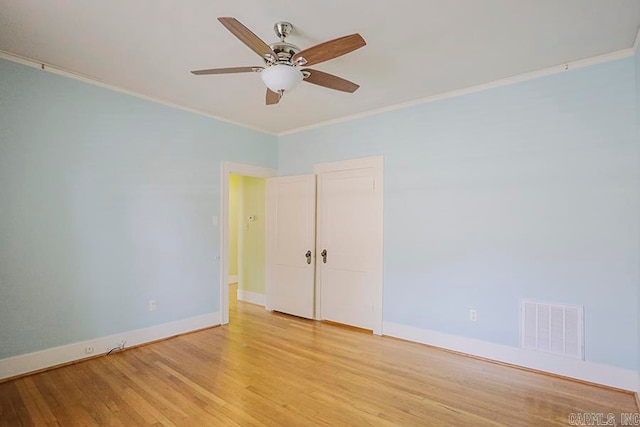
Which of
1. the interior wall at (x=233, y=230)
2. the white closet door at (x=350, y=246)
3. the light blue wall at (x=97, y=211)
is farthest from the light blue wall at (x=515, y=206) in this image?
the interior wall at (x=233, y=230)

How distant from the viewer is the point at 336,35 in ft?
7.94

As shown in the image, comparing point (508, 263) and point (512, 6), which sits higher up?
point (512, 6)

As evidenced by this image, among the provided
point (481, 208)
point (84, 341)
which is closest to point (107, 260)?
point (84, 341)

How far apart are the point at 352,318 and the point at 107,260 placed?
9.56ft

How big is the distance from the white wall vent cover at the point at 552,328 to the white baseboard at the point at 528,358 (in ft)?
0.24

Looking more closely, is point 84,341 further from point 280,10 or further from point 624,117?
point 624,117

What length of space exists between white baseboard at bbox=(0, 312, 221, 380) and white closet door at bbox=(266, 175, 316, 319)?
3.41 feet

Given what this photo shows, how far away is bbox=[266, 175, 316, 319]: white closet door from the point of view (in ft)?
15.1

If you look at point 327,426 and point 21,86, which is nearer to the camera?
point 327,426

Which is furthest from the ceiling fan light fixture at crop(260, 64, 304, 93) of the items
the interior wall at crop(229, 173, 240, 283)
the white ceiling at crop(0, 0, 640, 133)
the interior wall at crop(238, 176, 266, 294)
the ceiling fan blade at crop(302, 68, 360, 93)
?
the interior wall at crop(229, 173, 240, 283)

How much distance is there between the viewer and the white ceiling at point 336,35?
2135 millimetres

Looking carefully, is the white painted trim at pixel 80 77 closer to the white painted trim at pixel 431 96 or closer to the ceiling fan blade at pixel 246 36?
the white painted trim at pixel 431 96

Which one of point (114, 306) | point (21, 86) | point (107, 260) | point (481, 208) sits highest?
point (21, 86)

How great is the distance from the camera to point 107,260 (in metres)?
3.32
